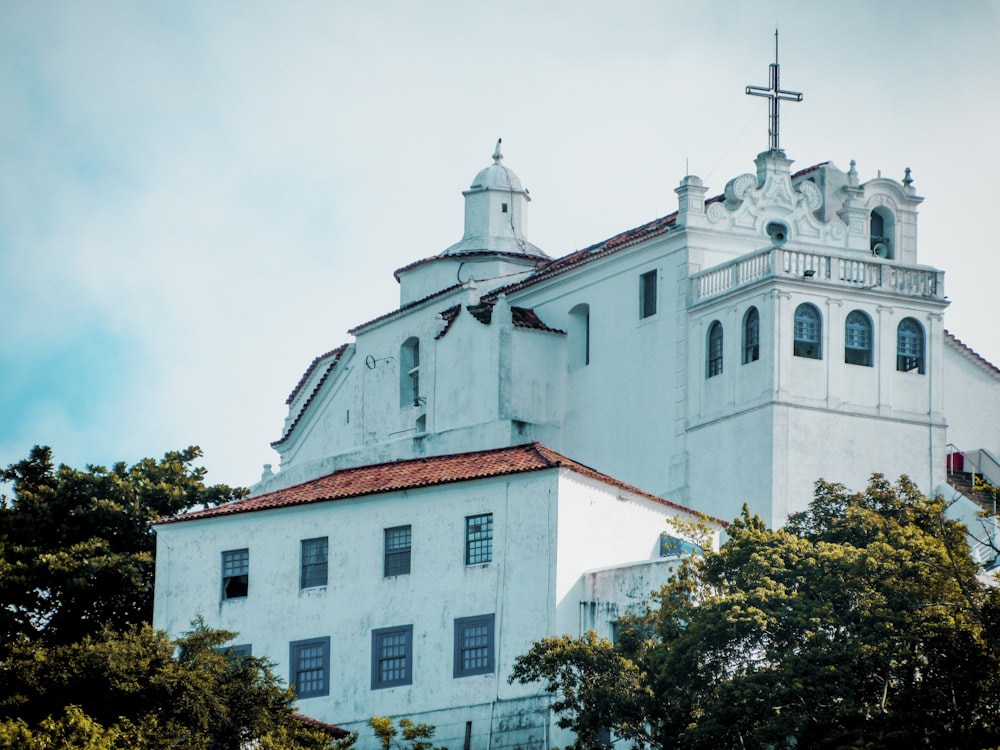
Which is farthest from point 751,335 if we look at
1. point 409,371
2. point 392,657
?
point 409,371

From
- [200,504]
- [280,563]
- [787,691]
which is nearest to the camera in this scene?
[787,691]

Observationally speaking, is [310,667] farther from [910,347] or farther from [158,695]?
[910,347]

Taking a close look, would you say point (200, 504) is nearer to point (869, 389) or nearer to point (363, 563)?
point (363, 563)

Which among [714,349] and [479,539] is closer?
[479,539]

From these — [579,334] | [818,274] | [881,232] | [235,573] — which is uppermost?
[881,232]

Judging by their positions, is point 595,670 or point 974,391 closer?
point 595,670

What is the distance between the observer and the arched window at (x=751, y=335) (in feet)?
214

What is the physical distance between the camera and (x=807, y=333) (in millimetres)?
65312

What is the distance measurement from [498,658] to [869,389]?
1319 cm

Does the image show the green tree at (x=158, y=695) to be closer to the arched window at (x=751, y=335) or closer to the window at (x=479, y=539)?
the window at (x=479, y=539)

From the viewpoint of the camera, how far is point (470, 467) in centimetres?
6069

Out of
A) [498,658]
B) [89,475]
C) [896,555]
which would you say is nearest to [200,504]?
[89,475]

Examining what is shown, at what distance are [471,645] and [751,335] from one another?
39.4ft

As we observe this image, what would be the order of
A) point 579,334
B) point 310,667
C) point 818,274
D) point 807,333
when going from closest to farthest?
point 310,667
point 807,333
point 818,274
point 579,334
